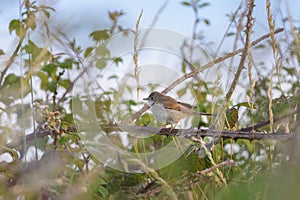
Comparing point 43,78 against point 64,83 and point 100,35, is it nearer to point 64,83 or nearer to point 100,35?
point 64,83

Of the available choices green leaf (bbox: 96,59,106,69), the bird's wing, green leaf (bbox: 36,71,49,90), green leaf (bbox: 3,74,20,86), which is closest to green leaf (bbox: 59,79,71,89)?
green leaf (bbox: 36,71,49,90)

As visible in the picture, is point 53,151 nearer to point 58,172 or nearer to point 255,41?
point 58,172

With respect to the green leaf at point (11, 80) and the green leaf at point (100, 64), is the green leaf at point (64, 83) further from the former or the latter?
the green leaf at point (100, 64)

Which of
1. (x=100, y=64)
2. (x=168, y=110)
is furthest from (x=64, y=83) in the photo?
(x=168, y=110)

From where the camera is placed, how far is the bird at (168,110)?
2.15 metres

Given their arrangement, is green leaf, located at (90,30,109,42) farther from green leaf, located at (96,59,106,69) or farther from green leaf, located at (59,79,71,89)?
green leaf, located at (96,59,106,69)

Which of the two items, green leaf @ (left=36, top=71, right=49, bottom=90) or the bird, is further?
green leaf @ (left=36, top=71, right=49, bottom=90)


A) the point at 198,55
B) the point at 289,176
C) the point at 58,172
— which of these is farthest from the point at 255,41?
the point at 289,176

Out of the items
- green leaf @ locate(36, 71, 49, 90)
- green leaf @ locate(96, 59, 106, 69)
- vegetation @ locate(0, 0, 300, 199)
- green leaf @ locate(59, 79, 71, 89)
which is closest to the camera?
vegetation @ locate(0, 0, 300, 199)

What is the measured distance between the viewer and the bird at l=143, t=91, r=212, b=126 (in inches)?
84.7

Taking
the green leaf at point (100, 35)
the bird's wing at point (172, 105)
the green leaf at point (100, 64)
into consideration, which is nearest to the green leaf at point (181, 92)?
the bird's wing at point (172, 105)

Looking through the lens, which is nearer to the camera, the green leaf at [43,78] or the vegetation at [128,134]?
the vegetation at [128,134]

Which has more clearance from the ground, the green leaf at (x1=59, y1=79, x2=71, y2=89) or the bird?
the green leaf at (x1=59, y1=79, x2=71, y2=89)

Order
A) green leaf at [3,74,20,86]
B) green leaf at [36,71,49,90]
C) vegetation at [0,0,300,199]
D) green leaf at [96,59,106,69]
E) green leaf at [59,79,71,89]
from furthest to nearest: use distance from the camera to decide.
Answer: green leaf at [36,71,49,90]
green leaf at [59,79,71,89]
green leaf at [3,74,20,86]
green leaf at [96,59,106,69]
vegetation at [0,0,300,199]
